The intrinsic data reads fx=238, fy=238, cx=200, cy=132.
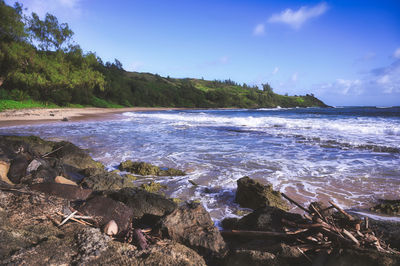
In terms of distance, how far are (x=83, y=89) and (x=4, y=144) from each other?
40752mm

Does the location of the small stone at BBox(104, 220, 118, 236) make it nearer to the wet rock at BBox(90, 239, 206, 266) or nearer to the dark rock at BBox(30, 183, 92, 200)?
the wet rock at BBox(90, 239, 206, 266)

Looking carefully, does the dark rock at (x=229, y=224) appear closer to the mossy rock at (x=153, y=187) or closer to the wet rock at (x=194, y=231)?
the wet rock at (x=194, y=231)

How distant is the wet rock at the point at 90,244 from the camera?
150 cm

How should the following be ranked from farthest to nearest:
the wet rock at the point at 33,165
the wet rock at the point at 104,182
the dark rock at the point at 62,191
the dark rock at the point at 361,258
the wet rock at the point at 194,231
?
1. the wet rock at the point at 104,182
2. the wet rock at the point at 33,165
3. the dark rock at the point at 62,191
4. the wet rock at the point at 194,231
5. the dark rock at the point at 361,258

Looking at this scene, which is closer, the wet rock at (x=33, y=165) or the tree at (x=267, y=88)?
the wet rock at (x=33, y=165)

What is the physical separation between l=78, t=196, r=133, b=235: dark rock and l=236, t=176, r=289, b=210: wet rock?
195 centimetres

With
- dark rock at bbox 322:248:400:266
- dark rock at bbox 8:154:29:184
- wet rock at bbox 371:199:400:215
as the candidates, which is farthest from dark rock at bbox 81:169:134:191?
wet rock at bbox 371:199:400:215

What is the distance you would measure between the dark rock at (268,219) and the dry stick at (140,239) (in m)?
1.03

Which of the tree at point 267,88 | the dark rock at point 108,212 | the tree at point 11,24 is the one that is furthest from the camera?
the tree at point 267,88

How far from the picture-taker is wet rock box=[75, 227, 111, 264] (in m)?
1.50

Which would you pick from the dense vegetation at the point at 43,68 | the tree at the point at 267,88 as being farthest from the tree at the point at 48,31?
the tree at the point at 267,88

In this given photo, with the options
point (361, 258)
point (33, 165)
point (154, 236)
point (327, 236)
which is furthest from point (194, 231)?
point (33, 165)

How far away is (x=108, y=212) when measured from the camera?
2.18m

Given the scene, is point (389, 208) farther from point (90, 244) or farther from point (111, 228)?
point (90, 244)
